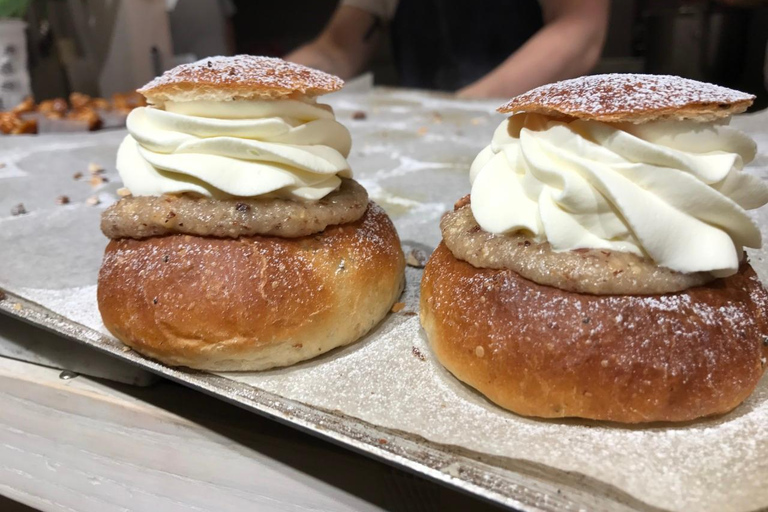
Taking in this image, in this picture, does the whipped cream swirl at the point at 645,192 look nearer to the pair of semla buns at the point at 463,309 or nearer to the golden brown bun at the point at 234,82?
the pair of semla buns at the point at 463,309

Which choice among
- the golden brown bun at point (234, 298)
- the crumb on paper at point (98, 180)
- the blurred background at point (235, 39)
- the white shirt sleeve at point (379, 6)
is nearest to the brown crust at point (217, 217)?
the golden brown bun at point (234, 298)

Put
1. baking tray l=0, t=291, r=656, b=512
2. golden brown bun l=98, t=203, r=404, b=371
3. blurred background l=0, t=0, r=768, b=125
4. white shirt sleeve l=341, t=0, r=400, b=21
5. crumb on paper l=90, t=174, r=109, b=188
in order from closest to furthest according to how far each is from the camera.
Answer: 1. baking tray l=0, t=291, r=656, b=512
2. golden brown bun l=98, t=203, r=404, b=371
3. crumb on paper l=90, t=174, r=109, b=188
4. blurred background l=0, t=0, r=768, b=125
5. white shirt sleeve l=341, t=0, r=400, b=21

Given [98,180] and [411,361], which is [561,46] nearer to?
[98,180]

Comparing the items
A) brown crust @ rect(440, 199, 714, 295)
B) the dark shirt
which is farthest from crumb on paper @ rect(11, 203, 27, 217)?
the dark shirt

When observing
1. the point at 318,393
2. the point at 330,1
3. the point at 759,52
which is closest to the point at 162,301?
the point at 318,393

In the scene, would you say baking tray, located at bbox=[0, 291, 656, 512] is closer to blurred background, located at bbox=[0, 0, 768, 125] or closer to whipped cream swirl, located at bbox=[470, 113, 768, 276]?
whipped cream swirl, located at bbox=[470, 113, 768, 276]

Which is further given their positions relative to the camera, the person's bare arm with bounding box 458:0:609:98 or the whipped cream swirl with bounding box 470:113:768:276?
the person's bare arm with bounding box 458:0:609:98

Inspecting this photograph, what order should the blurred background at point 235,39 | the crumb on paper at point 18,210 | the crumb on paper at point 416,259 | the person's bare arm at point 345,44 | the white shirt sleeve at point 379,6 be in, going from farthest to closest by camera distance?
the person's bare arm at point 345,44, the white shirt sleeve at point 379,6, the blurred background at point 235,39, the crumb on paper at point 18,210, the crumb on paper at point 416,259

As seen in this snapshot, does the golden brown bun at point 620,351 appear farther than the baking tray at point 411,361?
Yes
